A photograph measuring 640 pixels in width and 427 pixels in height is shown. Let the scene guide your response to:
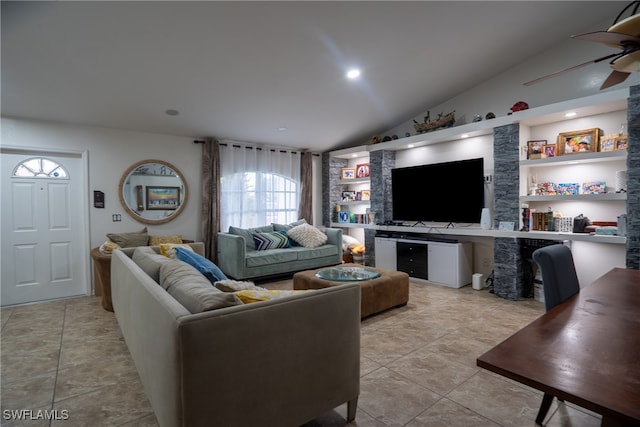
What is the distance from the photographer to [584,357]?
100 centimetres

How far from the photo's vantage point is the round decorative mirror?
4602 mm

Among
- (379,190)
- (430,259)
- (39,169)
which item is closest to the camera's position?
(39,169)

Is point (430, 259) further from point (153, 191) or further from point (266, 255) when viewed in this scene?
point (153, 191)

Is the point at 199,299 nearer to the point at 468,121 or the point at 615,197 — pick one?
the point at 615,197

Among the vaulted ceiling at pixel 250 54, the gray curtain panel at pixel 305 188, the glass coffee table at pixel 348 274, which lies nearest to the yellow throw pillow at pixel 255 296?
the glass coffee table at pixel 348 274

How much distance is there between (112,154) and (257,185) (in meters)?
2.17

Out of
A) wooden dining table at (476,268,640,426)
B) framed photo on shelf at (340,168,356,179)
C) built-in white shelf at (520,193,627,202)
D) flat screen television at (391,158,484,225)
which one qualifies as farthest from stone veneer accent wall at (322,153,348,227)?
wooden dining table at (476,268,640,426)

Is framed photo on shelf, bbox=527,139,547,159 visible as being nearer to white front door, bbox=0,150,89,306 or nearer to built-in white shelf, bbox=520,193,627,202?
built-in white shelf, bbox=520,193,627,202

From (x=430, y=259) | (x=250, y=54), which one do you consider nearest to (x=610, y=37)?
(x=250, y=54)

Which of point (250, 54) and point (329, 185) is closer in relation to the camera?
point (250, 54)

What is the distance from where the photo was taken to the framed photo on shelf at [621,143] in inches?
133

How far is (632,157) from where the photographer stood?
126 inches

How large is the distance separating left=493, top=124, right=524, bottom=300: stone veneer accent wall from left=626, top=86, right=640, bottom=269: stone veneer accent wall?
982 millimetres

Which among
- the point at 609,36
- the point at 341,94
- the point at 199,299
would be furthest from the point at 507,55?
the point at 199,299
